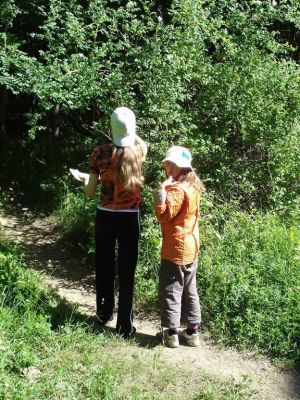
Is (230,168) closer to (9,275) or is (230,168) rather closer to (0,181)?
(9,275)

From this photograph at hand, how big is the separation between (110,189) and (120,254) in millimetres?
531

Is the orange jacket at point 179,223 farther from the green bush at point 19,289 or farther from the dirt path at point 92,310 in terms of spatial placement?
the green bush at point 19,289

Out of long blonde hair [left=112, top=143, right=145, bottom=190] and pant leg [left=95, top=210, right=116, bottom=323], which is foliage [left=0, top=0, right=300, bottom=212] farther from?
pant leg [left=95, top=210, right=116, bottom=323]

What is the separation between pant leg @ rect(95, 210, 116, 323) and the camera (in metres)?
4.10

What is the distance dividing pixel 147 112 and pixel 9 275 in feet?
7.02

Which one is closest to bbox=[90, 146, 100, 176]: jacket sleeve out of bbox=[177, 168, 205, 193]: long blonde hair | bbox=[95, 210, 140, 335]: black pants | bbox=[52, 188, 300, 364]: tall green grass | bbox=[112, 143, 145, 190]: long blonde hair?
bbox=[112, 143, 145, 190]: long blonde hair

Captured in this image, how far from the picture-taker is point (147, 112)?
536cm

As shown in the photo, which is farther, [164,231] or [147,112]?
[147,112]

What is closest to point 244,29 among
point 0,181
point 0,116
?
point 0,181

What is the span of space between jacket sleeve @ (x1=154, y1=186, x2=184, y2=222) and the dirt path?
108cm

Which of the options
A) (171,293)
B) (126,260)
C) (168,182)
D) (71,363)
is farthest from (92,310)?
(168,182)

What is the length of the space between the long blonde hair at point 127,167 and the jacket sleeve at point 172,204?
0.26 m

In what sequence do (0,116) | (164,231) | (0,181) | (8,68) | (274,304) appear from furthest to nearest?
1. (0,116)
2. (0,181)
3. (8,68)
4. (274,304)
5. (164,231)

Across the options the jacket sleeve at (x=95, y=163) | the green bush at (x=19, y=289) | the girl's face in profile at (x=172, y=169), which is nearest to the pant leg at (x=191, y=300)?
the girl's face in profile at (x=172, y=169)
